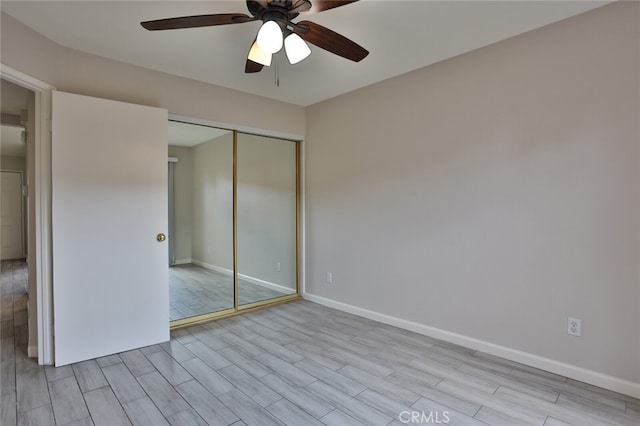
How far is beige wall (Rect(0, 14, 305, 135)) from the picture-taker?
2.22m

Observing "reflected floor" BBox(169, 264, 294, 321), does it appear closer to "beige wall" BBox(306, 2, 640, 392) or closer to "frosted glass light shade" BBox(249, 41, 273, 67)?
"beige wall" BBox(306, 2, 640, 392)

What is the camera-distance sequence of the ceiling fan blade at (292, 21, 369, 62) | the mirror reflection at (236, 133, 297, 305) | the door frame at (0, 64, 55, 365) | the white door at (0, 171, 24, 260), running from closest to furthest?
1. the ceiling fan blade at (292, 21, 369, 62)
2. the door frame at (0, 64, 55, 365)
3. the mirror reflection at (236, 133, 297, 305)
4. the white door at (0, 171, 24, 260)

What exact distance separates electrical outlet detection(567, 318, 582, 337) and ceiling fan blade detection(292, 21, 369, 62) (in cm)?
229

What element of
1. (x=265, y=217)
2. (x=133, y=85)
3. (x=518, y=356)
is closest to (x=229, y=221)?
(x=265, y=217)

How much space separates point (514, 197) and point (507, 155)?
0.33 metres

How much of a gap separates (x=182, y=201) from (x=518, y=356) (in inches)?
134

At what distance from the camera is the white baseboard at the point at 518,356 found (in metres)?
2.04

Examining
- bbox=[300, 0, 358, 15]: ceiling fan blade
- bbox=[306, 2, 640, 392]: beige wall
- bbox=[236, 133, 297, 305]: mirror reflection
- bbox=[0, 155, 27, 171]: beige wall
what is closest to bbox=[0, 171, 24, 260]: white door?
bbox=[0, 155, 27, 171]: beige wall

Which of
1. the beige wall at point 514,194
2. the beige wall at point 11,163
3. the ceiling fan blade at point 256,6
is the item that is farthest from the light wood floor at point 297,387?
the beige wall at point 11,163

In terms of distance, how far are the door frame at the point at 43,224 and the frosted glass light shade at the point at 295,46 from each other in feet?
6.35

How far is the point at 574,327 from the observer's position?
220 cm

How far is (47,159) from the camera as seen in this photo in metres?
2.42

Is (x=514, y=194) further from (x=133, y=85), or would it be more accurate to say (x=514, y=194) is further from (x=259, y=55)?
(x=133, y=85)

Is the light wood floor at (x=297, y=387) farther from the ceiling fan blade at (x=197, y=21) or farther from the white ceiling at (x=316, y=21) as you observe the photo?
the white ceiling at (x=316, y=21)
